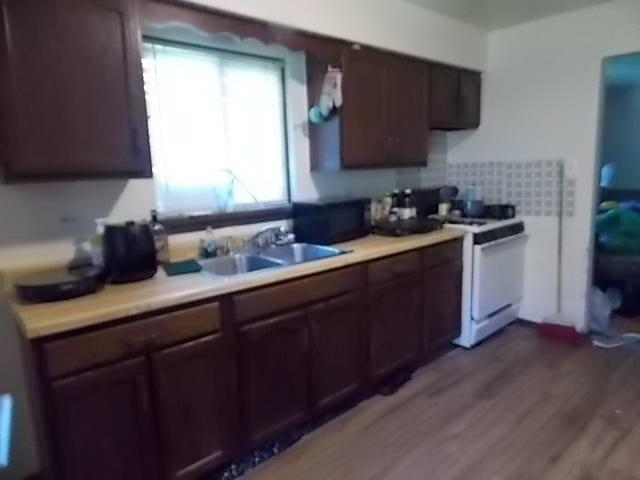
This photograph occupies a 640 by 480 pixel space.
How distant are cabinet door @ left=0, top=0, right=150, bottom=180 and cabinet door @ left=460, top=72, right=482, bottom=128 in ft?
8.21

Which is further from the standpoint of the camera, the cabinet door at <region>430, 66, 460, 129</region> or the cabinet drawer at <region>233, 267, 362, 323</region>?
the cabinet door at <region>430, 66, 460, 129</region>

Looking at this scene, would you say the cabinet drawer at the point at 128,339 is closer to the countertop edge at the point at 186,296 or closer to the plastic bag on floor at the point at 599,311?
the countertop edge at the point at 186,296

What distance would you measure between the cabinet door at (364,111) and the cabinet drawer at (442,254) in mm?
648

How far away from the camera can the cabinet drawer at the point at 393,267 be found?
7.73ft

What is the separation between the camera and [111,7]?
5.46 feet

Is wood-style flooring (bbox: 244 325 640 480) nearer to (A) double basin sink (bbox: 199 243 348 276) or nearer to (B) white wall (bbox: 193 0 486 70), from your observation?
(A) double basin sink (bbox: 199 243 348 276)

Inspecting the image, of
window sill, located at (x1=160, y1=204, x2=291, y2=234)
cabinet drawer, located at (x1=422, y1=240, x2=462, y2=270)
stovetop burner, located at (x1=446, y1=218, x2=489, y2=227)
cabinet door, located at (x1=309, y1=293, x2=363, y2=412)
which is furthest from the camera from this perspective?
stovetop burner, located at (x1=446, y1=218, x2=489, y2=227)

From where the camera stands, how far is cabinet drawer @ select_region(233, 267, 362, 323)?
5.96 feet

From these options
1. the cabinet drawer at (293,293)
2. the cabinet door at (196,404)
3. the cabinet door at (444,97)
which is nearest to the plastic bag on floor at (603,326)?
the cabinet door at (444,97)

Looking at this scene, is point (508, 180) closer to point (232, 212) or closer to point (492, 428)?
point (492, 428)

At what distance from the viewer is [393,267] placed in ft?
8.10

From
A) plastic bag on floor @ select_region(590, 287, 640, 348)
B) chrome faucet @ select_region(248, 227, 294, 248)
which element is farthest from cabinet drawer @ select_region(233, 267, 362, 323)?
plastic bag on floor @ select_region(590, 287, 640, 348)

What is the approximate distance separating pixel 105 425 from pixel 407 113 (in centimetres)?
248

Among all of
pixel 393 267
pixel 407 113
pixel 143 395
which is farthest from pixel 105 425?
pixel 407 113
